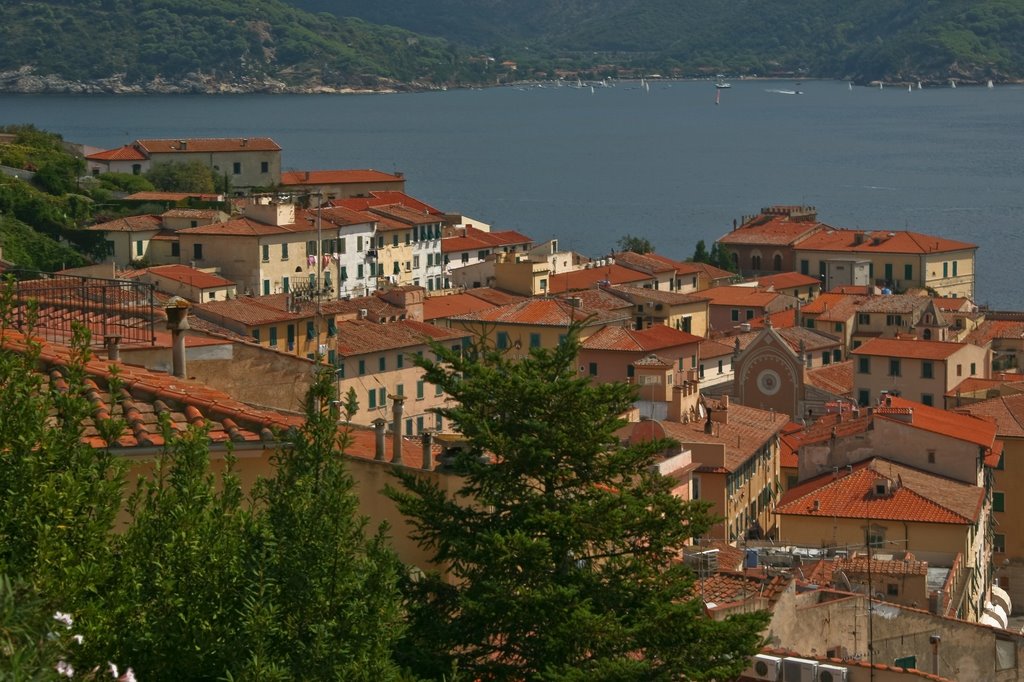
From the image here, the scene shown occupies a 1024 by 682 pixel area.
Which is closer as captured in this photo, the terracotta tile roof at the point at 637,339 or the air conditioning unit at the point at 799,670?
the air conditioning unit at the point at 799,670

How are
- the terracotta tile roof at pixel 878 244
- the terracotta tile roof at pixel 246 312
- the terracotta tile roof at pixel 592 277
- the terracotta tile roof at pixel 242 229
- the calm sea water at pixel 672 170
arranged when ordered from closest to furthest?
1. the terracotta tile roof at pixel 246 312
2. the terracotta tile roof at pixel 242 229
3. the terracotta tile roof at pixel 592 277
4. the terracotta tile roof at pixel 878 244
5. the calm sea water at pixel 672 170

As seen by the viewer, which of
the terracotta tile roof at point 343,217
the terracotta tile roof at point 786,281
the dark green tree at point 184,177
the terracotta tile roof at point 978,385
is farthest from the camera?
the dark green tree at point 184,177

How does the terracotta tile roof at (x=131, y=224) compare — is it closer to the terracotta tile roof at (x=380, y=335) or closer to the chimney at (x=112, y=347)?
the terracotta tile roof at (x=380, y=335)

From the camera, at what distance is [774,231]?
75438 millimetres

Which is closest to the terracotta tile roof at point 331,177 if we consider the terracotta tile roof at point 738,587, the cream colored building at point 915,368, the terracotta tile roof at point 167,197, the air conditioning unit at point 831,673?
the terracotta tile roof at point 167,197

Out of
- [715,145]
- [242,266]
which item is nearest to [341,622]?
[242,266]

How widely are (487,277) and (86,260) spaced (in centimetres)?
1351

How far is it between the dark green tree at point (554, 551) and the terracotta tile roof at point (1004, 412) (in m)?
23.1

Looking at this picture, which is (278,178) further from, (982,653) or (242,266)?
(982,653)

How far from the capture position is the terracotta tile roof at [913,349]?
4038 centimetres

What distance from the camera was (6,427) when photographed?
682cm

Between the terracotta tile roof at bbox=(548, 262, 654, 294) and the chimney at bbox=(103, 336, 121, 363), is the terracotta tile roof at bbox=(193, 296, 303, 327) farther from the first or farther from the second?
the chimney at bbox=(103, 336, 121, 363)

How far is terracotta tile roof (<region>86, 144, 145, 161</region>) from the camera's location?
228 ft

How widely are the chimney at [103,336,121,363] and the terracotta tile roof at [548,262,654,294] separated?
46.6 m
